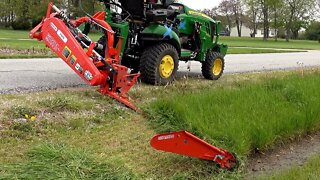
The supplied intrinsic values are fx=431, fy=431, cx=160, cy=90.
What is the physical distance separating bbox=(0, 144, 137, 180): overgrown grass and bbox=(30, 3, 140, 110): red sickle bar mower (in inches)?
70.2

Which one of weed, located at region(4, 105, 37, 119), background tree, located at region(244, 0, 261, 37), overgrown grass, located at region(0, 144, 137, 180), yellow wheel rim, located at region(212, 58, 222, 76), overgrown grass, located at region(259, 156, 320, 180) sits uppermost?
background tree, located at region(244, 0, 261, 37)

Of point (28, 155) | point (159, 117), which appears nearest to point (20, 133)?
point (28, 155)

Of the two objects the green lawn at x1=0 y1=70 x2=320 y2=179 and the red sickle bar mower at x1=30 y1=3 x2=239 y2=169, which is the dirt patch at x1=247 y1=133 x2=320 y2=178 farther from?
the red sickle bar mower at x1=30 y1=3 x2=239 y2=169

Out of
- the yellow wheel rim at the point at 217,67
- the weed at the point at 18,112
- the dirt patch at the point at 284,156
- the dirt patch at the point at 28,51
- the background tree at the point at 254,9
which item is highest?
the background tree at the point at 254,9

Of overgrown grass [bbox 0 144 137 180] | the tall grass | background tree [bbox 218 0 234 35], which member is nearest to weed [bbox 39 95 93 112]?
the tall grass

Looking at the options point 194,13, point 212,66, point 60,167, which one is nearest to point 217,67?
point 212,66

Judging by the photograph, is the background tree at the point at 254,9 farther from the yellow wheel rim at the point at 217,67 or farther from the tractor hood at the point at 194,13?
the tractor hood at the point at 194,13

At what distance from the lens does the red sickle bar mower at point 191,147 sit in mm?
4234

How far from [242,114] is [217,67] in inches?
172

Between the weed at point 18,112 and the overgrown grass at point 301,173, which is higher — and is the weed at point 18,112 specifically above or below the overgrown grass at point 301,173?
above

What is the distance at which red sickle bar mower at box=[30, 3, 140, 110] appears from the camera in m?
5.79

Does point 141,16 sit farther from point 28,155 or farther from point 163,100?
point 28,155

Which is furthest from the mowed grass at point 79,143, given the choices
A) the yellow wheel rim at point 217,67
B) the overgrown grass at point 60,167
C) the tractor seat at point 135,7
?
the yellow wheel rim at point 217,67

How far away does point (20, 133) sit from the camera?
→ 180 inches
